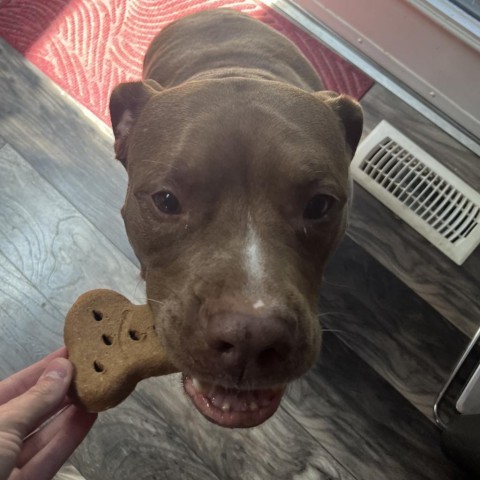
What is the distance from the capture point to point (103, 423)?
8.07 ft

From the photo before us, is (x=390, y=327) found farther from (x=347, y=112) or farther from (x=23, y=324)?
(x=23, y=324)

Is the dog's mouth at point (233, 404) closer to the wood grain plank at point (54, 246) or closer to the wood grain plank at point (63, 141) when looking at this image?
the wood grain plank at point (54, 246)

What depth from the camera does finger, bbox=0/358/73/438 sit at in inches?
58.4

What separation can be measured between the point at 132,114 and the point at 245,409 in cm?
97

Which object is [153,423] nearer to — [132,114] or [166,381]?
[166,381]

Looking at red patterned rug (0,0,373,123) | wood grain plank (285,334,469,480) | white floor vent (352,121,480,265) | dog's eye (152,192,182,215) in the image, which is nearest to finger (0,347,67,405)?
dog's eye (152,192,182,215)

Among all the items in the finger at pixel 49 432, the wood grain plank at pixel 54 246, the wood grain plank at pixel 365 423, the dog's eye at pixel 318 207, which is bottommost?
the wood grain plank at pixel 365 423

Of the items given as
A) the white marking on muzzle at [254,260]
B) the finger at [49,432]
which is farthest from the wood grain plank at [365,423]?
the white marking on muzzle at [254,260]

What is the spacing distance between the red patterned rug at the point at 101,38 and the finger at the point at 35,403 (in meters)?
1.58

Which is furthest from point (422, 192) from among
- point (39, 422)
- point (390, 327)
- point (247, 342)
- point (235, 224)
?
point (39, 422)

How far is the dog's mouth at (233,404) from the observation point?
1.59 meters

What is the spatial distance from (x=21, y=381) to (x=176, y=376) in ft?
2.48

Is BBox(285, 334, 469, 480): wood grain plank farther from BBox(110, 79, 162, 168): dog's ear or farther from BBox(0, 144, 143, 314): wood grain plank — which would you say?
BBox(110, 79, 162, 168): dog's ear

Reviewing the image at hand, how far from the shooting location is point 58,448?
178 centimetres
